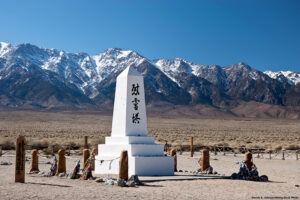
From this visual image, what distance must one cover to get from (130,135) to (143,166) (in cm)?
142

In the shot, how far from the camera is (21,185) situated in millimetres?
12422

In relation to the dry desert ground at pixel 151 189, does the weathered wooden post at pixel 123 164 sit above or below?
above

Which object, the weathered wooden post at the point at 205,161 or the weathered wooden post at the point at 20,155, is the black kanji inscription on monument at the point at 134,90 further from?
the weathered wooden post at the point at 20,155

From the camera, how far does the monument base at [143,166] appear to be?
15.2 metres

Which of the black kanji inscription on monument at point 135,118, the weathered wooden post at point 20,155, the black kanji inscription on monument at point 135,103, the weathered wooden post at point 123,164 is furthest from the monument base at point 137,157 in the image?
the weathered wooden post at point 20,155

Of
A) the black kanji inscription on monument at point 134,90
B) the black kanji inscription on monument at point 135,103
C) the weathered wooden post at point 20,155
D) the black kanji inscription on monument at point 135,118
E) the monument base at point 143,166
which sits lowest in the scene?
the monument base at point 143,166

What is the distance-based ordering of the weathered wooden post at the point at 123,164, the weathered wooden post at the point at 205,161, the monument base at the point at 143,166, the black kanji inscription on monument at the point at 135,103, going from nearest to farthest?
the weathered wooden post at the point at 123,164
the monument base at the point at 143,166
the black kanji inscription on monument at the point at 135,103
the weathered wooden post at the point at 205,161

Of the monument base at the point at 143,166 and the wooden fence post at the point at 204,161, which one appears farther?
the wooden fence post at the point at 204,161

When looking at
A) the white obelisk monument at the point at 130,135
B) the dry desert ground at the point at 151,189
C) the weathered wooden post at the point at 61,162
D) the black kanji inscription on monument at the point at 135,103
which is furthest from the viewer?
the black kanji inscription on monument at the point at 135,103

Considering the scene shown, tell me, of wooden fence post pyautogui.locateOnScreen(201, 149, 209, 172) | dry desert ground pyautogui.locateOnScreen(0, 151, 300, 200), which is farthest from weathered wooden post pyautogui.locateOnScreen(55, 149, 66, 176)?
wooden fence post pyautogui.locateOnScreen(201, 149, 209, 172)

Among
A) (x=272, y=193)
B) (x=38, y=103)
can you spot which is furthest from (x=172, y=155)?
(x=38, y=103)

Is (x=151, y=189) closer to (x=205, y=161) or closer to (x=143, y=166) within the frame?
(x=143, y=166)

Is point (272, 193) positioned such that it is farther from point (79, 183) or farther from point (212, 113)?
point (212, 113)

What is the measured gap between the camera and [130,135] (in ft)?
53.2
